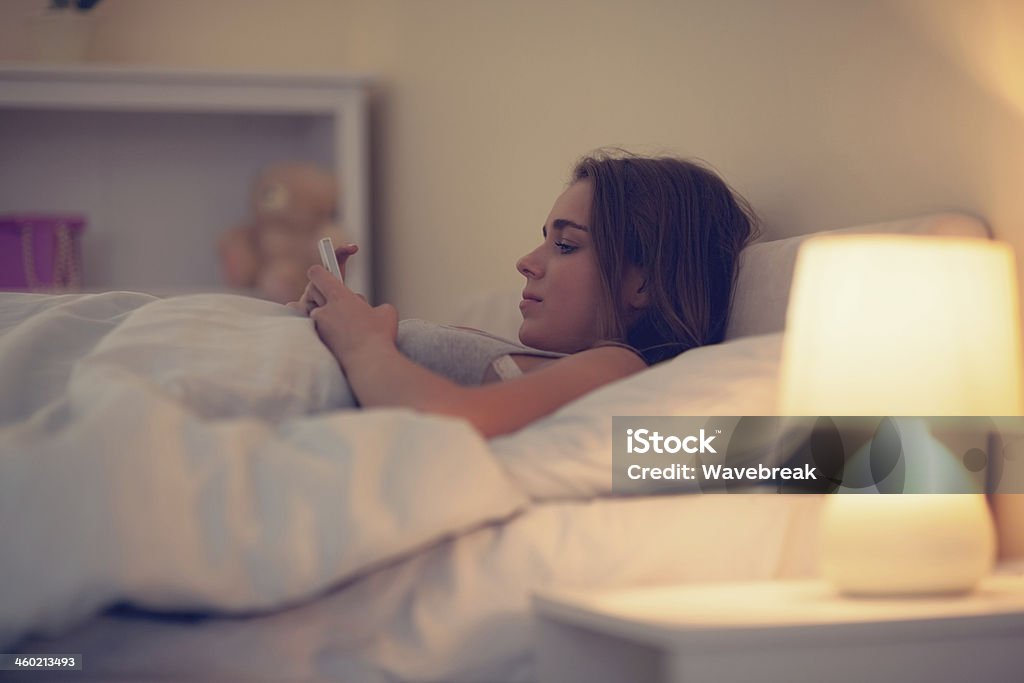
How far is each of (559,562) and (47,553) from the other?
1.21 feet

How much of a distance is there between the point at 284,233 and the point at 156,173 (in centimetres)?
49

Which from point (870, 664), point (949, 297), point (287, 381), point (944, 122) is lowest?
point (870, 664)

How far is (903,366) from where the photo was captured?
2.49 feet

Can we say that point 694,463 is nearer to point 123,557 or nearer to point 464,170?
point 123,557

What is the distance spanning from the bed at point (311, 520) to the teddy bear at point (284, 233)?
1.96 metres

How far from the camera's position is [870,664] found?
74cm

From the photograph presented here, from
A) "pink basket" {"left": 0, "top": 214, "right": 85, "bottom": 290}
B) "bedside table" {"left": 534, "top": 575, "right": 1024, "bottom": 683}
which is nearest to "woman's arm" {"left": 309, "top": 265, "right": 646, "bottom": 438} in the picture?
"bedside table" {"left": 534, "top": 575, "right": 1024, "bottom": 683}

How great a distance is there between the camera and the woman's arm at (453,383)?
1.03 meters

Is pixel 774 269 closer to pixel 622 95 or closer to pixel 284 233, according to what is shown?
pixel 622 95

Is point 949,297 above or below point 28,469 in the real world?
above

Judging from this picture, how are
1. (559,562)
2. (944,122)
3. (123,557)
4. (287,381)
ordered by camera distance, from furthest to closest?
1. (944,122)
2. (287,381)
3. (559,562)
4. (123,557)

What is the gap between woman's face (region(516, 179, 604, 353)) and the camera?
140cm

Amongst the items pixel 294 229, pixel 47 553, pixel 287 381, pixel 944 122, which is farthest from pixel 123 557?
pixel 294 229

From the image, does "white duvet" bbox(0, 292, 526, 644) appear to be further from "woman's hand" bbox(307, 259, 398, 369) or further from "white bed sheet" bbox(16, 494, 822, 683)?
"woman's hand" bbox(307, 259, 398, 369)
